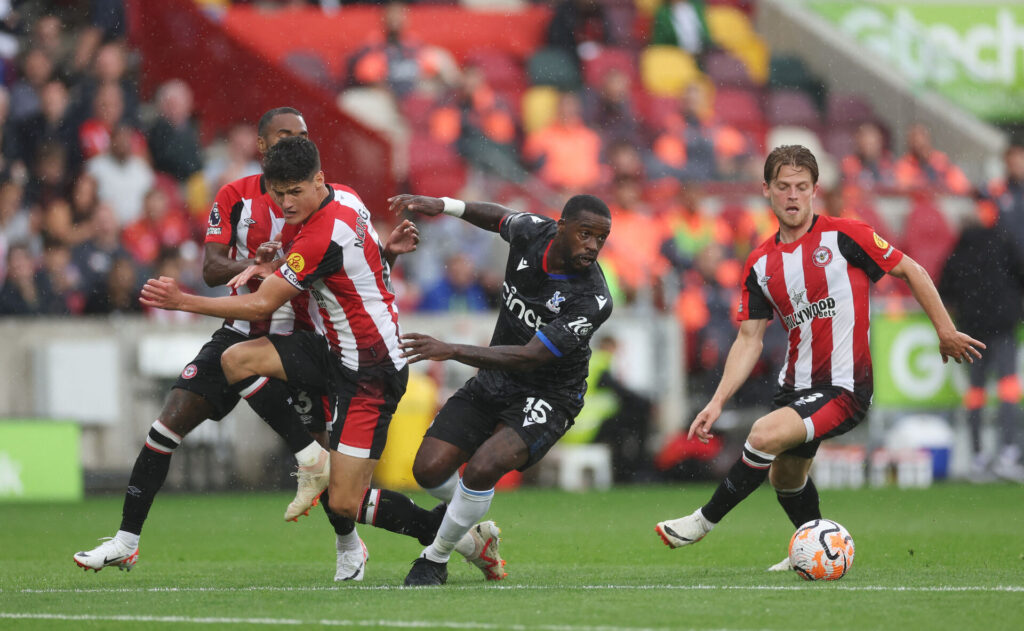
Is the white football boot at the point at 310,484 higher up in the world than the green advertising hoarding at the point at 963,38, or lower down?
lower down

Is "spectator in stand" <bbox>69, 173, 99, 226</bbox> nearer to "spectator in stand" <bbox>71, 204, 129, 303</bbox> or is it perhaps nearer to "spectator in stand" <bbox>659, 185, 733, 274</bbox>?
"spectator in stand" <bbox>71, 204, 129, 303</bbox>

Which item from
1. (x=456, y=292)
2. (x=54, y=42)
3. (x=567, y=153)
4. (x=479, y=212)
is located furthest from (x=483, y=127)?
(x=479, y=212)

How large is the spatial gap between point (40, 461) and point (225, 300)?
7976 millimetres

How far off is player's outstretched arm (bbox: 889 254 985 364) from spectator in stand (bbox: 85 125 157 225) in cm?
1085

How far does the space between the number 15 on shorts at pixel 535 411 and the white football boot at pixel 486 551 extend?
1.93ft

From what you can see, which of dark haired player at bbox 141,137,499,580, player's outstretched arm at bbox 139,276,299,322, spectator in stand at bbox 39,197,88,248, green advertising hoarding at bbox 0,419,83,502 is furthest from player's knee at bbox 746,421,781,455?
spectator in stand at bbox 39,197,88,248

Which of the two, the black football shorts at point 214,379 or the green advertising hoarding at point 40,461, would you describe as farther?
the green advertising hoarding at point 40,461

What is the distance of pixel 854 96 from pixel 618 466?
30.1ft

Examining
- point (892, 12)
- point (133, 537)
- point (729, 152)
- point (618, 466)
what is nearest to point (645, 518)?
point (618, 466)

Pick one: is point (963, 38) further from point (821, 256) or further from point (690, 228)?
point (821, 256)

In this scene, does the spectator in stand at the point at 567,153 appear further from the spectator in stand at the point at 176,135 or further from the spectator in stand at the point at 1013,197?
the spectator in stand at the point at 1013,197

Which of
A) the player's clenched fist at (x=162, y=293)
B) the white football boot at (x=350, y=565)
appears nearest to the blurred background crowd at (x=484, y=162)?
the white football boot at (x=350, y=565)

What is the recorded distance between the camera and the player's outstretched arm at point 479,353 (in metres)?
6.94

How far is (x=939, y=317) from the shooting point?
294 inches
